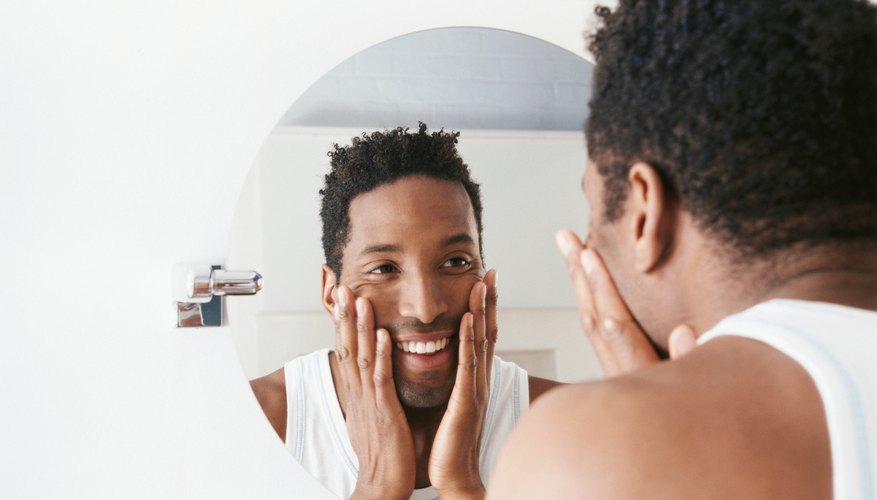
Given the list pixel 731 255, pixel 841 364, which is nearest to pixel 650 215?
pixel 731 255

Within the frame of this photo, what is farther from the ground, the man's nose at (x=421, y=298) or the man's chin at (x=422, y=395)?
the man's nose at (x=421, y=298)

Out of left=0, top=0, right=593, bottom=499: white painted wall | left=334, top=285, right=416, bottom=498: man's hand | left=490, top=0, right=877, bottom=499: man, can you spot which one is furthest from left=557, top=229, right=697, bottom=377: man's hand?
left=0, top=0, right=593, bottom=499: white painted wall

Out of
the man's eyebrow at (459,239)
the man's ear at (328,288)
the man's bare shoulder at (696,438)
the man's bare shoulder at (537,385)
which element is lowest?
the man's bare shoulder at (537,385)

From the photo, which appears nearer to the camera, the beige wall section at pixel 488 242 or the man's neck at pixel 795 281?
the man's neck at pixel 795 281

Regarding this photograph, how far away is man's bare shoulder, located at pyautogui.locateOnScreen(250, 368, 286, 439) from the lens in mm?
816

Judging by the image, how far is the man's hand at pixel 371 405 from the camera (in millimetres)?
826

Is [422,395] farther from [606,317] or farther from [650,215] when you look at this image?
[650,215]

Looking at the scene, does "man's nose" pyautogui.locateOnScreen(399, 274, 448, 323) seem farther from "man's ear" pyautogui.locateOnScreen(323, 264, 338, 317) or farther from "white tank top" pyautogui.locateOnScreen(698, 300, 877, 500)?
"white tank top" pyautogui.locateOnScreen(698, 300, 877, 500)

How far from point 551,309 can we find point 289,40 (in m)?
0.38

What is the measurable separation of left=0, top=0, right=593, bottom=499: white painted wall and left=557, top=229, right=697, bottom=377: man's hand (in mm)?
337

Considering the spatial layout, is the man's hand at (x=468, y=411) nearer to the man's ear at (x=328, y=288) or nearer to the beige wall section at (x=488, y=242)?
the beige wall section at (x=488, y=242)

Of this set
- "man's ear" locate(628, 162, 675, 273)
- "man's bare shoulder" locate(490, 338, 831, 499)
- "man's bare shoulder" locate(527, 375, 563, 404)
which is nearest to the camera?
"man's bare shoulder" locate(490, 338, 831, 499)

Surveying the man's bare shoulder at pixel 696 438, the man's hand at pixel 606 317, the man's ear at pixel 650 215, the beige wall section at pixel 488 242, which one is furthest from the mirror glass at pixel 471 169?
the man's bare shoulder at pixel 696 438

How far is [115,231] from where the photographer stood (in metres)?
0.79
